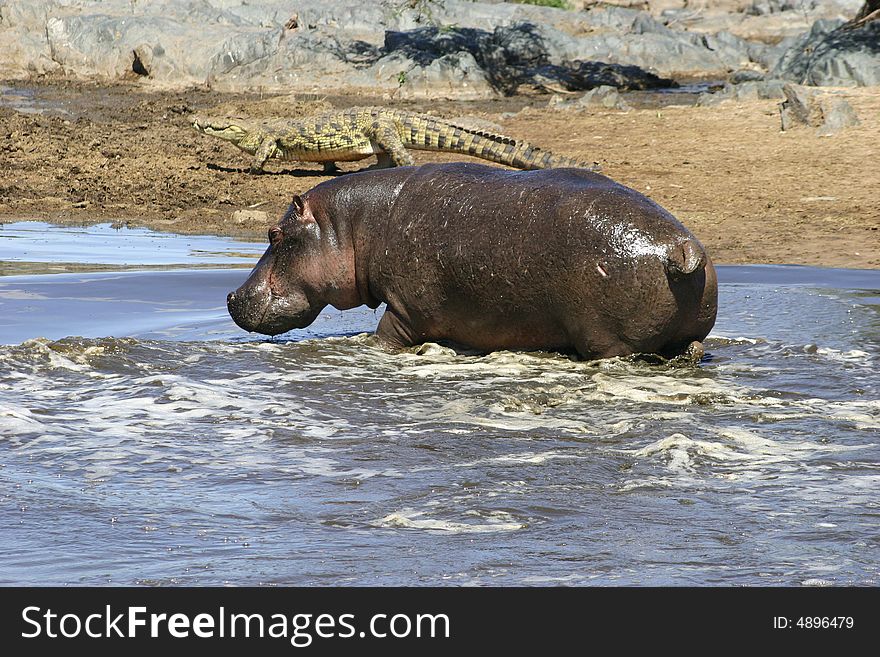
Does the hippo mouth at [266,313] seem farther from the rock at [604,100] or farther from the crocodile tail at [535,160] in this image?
the rock at [604,100]

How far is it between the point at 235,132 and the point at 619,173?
201 inches

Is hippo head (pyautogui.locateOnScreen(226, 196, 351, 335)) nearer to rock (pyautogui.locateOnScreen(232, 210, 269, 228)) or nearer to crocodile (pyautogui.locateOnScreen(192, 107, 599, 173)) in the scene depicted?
rock (pyautogui.locateOnScreen(232, 210, 269, 228))

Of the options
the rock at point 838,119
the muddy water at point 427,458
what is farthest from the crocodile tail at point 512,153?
the muddy water at point 427,458

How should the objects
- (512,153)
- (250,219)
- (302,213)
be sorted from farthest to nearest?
(512,153), (250,219), (302,213)

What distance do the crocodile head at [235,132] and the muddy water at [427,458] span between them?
8497mm

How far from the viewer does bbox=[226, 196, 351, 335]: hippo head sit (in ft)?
23.9

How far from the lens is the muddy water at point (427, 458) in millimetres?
3604

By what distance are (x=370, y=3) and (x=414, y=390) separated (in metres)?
28.2

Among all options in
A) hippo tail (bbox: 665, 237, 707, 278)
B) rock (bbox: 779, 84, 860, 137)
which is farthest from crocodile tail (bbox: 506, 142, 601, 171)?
hippo tail (bbox: 665, 237, 707, 278)

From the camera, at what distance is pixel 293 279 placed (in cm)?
737

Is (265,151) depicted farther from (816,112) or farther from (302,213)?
(302,213)

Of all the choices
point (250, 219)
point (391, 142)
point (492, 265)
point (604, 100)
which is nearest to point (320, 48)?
point (604, 100)

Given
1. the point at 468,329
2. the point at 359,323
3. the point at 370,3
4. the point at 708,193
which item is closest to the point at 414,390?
the point at 468,329

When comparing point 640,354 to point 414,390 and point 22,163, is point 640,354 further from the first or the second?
point 22,163
